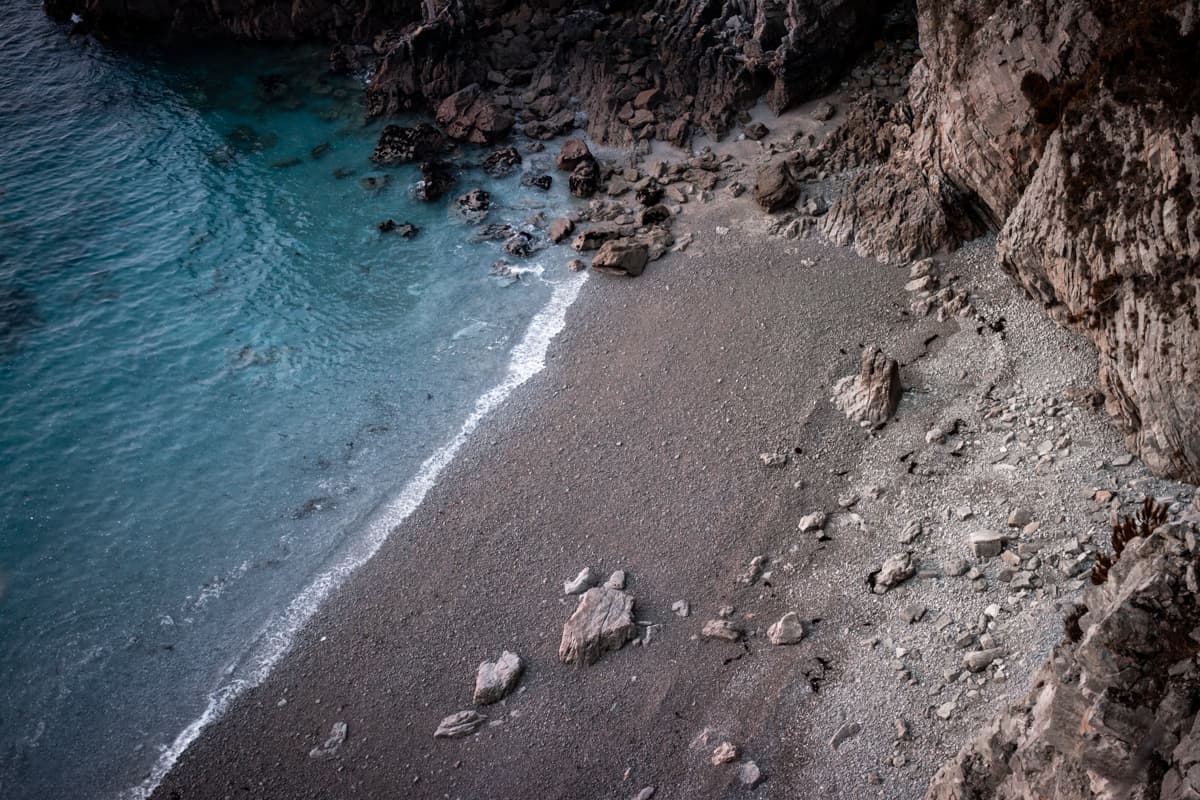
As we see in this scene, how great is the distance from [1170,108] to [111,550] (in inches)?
1023

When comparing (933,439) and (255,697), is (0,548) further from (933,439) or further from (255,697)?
(933,439)

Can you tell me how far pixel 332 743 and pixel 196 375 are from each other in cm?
1491

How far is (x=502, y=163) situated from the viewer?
1411 inches

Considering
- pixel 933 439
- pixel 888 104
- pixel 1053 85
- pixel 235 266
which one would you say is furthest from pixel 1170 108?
pixel 235 266

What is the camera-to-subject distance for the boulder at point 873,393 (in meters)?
21.8

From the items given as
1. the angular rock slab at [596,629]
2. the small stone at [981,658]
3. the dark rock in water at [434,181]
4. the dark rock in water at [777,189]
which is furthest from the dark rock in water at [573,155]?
the small stone at [981,658]

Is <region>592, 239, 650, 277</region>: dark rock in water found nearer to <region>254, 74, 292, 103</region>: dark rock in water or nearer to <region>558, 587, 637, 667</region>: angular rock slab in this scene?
<region>558, 587, 637, 667</region>: angular rock slab

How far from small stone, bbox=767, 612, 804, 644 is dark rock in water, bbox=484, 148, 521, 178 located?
23.2 metres

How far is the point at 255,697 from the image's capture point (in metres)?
19.5

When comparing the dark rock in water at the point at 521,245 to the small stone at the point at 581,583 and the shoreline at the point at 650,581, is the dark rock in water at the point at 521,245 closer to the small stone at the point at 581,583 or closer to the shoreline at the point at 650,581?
the shoreline at the point at 650,581

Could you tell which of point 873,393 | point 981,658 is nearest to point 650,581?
point 981,658

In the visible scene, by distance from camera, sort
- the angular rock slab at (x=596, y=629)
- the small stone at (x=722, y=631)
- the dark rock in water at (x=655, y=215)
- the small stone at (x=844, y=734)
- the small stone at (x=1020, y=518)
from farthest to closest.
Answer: the dark rock in water at (x=655, y=215) → the angular rock slab at (x=596, y=629) → the small stone at (x=722, y=631) → the small stone at (x=1020, y=518) → the small stone at (x=844, y=734)

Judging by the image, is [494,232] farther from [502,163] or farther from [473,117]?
[473,117]

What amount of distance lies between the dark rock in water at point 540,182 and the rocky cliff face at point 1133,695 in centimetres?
2699
